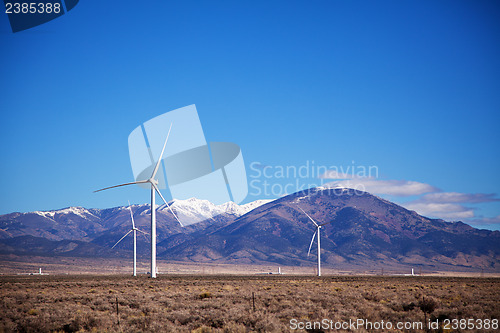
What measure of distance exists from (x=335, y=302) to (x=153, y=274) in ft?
198

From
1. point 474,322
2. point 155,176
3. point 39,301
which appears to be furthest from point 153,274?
point 474,322

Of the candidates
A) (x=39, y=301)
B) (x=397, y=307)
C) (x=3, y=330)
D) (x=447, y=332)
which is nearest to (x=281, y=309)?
(x=397, y=307)

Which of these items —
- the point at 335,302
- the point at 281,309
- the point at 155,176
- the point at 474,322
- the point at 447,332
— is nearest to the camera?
the point at 447,332

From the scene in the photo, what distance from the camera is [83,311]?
111 feet

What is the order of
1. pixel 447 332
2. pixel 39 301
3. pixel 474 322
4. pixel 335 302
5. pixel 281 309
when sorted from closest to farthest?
pixel 447 332 → pixel 474 322 → pixel 281 309 → pixel 335 302 → pixel 39 301

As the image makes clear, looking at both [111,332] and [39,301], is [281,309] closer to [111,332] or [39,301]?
[111,332]

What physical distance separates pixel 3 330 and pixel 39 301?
1450cm

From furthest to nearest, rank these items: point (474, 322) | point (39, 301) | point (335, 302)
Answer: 1. point (39, 301)
2. point (335, 302)
3. point (474, 322)

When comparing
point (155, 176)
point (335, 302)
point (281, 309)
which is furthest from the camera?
point (155, 176)

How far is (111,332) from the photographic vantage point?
26.7 meters

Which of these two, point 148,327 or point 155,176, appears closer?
point 148,327

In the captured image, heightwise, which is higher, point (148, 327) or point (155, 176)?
point (155, 176)

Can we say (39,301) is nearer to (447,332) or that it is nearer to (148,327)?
(148,327)

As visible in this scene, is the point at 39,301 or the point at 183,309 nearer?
the point at 183,309
